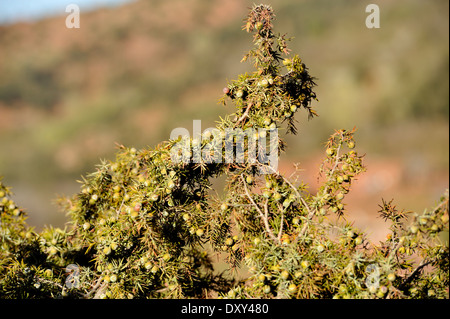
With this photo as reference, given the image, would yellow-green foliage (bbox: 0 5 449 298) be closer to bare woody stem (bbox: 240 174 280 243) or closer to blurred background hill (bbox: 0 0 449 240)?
bare woody stem (bbox: 240 174 280 243)

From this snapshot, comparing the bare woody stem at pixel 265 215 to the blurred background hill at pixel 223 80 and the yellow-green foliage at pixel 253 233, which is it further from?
the blurred background hill at pixel 223 80

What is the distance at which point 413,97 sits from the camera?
7090mm

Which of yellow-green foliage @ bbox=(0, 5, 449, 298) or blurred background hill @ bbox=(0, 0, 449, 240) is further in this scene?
blurred background hill @ bbox=(0, 0, 449, 240)

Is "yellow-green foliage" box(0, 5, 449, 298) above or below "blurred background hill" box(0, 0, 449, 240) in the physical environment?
below

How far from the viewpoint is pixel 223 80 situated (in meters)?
7.87

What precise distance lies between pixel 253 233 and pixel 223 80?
7178mm

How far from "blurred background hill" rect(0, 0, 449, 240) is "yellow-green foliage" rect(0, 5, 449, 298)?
13.7 ft

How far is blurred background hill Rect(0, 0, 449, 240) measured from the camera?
A: 6.05m

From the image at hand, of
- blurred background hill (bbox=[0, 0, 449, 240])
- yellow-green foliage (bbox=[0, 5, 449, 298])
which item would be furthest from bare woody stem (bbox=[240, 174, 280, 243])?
blurred background hill (bbox=[0, 0, 449, 240])

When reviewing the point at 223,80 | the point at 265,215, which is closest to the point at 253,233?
the point at 265,215

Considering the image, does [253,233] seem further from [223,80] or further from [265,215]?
[223,80]

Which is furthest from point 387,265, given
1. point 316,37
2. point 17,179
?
point 316,37

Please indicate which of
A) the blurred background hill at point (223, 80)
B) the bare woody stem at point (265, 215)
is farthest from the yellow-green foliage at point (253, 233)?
the blurred background hill at point (223, 80)

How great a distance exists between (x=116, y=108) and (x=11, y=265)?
7388 millimetres
